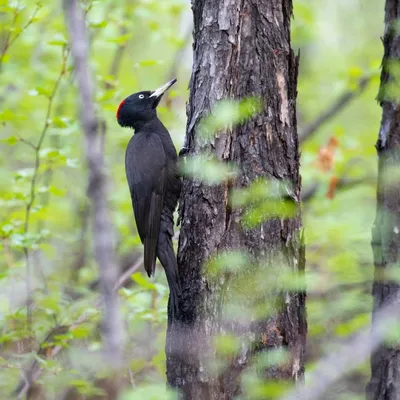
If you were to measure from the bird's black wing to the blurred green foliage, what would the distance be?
0.29 m

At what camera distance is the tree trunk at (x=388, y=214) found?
3.36 meters

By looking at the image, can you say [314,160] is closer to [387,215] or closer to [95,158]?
[387,215]

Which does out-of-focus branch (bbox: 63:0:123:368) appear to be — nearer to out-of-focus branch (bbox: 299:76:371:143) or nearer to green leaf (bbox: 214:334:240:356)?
green leaf (bbox: 214:334:240:356)

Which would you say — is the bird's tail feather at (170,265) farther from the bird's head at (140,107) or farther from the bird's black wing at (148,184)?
the bird's head at (140,107)

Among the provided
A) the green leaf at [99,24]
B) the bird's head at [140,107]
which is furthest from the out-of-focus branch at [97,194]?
the bird's head at [140,107]

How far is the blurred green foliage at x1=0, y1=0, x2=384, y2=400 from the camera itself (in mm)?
4027

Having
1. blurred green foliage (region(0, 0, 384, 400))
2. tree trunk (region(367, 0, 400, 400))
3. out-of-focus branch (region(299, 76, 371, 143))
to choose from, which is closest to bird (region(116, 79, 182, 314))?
blurred green foliage (region(0, 0, 384, 400))

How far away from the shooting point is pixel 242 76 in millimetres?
3197

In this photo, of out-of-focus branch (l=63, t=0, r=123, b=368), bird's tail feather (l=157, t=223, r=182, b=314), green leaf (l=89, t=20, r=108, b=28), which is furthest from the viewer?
green leaf (l=89, t=20, r=108, b=28)

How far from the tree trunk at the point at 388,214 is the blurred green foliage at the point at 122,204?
1.07ft

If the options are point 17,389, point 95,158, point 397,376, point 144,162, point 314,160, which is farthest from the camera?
point 314,160

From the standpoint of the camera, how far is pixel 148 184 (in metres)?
4.46

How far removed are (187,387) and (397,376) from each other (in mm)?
1219

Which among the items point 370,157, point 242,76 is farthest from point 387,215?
point 370,157
